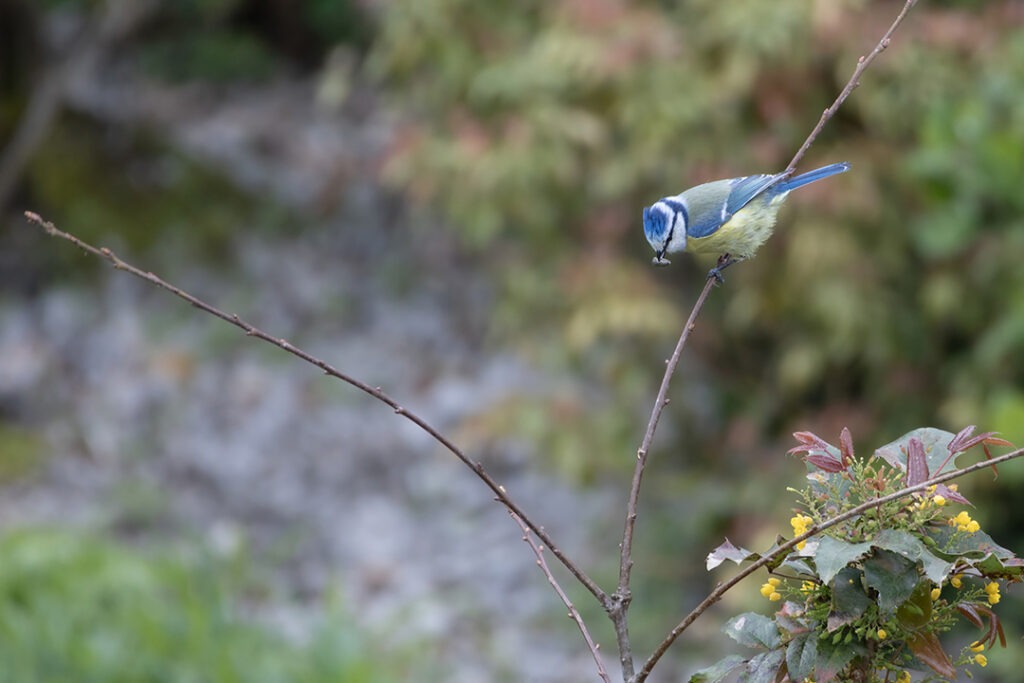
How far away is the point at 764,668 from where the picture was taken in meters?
1.05

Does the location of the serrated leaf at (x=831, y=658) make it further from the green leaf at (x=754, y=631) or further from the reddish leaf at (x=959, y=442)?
the reddish leaf at (x=959, y=442)

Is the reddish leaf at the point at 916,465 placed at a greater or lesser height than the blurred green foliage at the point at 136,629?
lesser

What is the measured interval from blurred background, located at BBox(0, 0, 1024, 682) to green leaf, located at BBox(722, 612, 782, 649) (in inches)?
91.2

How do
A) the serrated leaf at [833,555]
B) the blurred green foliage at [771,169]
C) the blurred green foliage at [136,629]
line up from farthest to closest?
the blurred green foliage at [771,169], the blurred green foliage at [136,629], the serrated leaf at [833,555]

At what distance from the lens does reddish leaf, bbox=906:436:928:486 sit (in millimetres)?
1016

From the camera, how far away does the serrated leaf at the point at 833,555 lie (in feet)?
3.02

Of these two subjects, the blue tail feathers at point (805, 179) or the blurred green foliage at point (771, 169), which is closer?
the blue tail feathers at point (805, 179)

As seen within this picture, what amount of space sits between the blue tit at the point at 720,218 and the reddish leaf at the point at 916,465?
31.0 inches

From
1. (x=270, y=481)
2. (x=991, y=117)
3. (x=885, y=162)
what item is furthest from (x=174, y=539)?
(x=991, y=117)

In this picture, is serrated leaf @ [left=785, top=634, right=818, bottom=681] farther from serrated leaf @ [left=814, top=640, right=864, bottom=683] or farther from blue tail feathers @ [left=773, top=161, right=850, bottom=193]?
blue tail feathers @ [left=773, top=161, right=850, bottom=193]

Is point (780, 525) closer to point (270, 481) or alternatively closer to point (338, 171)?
point (270, 481)

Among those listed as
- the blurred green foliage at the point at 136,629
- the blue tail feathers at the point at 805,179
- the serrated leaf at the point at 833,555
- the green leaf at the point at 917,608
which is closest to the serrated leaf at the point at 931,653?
the green leaf at the point at 917,608

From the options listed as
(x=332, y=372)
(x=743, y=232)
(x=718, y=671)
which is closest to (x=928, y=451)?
(x=718, y=671)

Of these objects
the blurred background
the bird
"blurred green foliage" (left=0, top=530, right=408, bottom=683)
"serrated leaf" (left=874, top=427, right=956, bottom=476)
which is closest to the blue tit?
the bird
